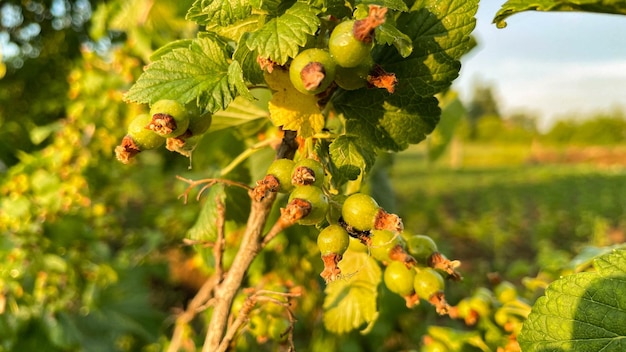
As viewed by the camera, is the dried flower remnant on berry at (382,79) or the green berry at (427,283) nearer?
the dried flower remnant on berry at (382,79)

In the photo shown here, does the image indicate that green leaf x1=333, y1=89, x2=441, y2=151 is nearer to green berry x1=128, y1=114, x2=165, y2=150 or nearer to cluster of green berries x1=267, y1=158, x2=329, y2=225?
cluster of green berries x1=267, y1=158, x2=329, y2=225

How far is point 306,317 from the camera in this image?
261cm

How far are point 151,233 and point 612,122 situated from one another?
1631 inches

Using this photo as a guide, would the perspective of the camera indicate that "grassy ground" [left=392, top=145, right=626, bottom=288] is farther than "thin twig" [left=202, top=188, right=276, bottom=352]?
Yes

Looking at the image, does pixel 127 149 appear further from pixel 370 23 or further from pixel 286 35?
pixel 370 23

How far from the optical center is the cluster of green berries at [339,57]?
1.93 ft

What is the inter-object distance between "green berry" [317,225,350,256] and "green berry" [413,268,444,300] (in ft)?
0.80

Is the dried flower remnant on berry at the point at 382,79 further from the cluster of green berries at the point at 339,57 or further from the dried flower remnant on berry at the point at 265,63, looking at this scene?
the dried flower remnant on berry at the point at 265,63

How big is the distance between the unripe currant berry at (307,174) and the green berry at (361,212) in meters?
0.05

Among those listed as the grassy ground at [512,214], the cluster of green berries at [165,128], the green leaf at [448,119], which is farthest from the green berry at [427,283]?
the green leaf at [448,119]

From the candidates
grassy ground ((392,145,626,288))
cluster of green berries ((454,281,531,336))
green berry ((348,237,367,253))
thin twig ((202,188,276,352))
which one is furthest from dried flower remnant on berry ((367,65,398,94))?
grassy ground ((392,145,626,288))

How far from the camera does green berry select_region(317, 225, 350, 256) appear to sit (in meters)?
0.64

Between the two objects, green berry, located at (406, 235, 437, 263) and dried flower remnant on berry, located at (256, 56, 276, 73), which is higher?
dried flower remnant on berry, located at (256, 56, 276, 73)

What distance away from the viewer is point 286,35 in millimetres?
643
